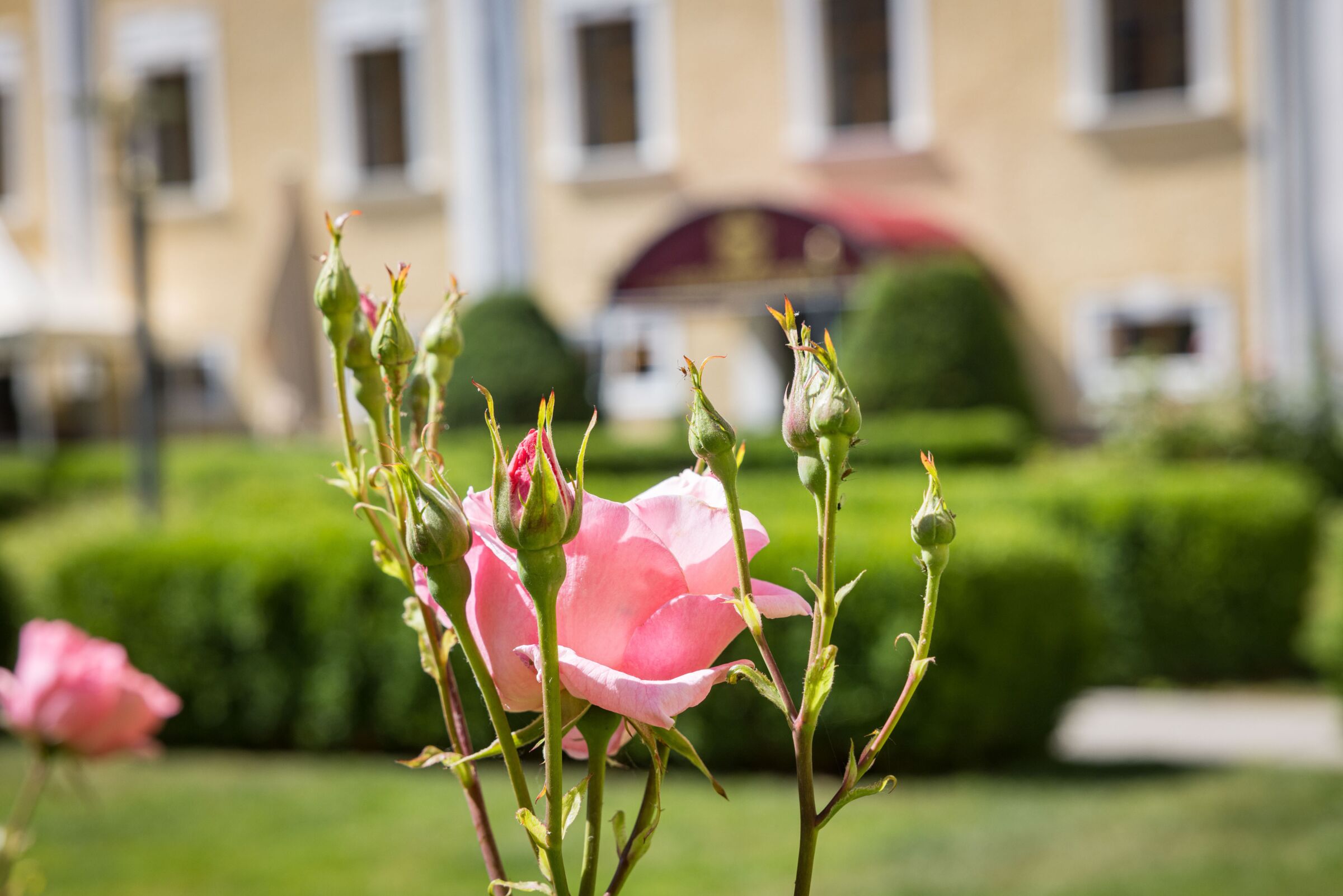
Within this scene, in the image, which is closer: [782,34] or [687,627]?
[687,627]

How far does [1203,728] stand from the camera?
18.8 ft

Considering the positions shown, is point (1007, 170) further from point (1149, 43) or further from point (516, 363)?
point (516, 363)

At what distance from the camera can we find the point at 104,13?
14344 millimetres

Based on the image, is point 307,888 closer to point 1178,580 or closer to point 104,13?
point 1178,580

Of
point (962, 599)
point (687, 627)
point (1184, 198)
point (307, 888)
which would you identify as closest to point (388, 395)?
point (687, 627)

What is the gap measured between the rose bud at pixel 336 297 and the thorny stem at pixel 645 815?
0.18 metres

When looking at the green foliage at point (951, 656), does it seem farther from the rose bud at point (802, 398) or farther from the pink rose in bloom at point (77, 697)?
the rose bud at point (802, 398)

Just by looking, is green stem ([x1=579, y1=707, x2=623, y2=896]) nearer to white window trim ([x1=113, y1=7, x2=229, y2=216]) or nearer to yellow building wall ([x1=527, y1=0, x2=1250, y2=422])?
yellow building wall ([x1=527, y1=0, x2=1250, y2=422])

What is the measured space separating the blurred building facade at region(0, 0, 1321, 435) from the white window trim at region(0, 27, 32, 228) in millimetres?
29

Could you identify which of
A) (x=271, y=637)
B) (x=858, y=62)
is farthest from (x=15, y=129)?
(x=271, y=637)

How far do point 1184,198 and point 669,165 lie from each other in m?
4.06

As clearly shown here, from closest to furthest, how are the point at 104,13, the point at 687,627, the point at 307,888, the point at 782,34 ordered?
1. the point at 687,627
2. the point at 307,888
3. the point at 782,34
4. the point at 104,13

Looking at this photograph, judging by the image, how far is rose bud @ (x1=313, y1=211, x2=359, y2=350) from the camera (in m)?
0.52

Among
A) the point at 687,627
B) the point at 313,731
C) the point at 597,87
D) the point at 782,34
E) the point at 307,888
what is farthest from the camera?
the point at 597,87
